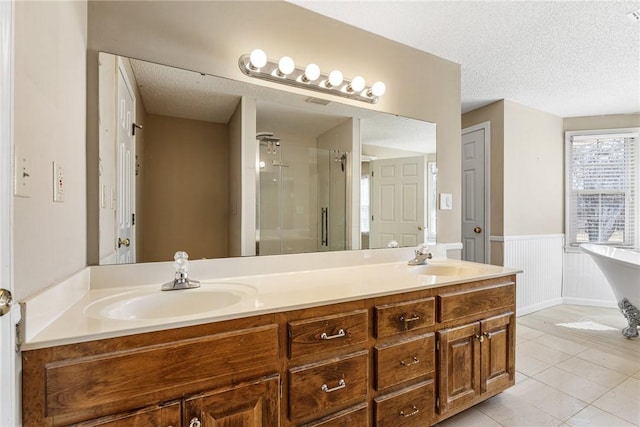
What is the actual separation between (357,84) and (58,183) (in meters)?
1.55

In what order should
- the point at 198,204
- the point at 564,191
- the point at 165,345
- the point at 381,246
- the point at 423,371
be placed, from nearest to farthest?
the point at 165,345 → the point at 423,371 → the point at 198,204 → the point at 381,246 → the point at 564,191

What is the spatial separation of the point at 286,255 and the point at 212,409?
86cm

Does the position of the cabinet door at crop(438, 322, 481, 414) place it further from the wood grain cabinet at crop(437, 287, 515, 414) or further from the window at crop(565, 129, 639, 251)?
the window at crop(565, 129, 639, 251)

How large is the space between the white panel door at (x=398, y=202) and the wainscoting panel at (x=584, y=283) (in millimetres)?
2827

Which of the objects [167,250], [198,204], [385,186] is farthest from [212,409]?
[385,186]

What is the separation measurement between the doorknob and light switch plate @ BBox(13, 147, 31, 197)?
0.23m

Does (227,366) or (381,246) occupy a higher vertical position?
(381,246)

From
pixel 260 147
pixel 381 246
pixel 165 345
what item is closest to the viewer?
pixel 165 345

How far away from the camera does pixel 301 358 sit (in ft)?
3.64

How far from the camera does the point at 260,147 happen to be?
166 cm

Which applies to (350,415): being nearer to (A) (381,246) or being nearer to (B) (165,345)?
(B) (165,345)

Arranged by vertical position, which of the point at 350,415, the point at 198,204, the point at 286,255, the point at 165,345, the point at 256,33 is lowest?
the point at 350,415

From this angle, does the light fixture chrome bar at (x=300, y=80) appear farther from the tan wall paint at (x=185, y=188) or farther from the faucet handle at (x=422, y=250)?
the faucet handle at (x=422, y=250)

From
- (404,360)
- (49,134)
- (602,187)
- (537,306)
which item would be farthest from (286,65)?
(602,187)
